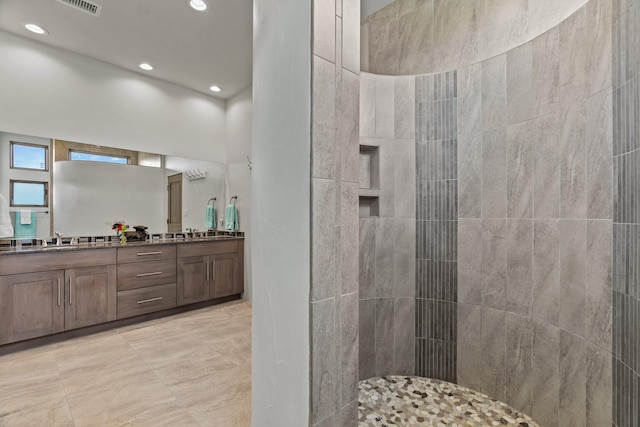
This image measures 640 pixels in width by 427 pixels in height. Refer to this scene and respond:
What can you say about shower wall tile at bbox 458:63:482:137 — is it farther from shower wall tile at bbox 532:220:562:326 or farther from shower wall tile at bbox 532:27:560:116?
shower wall tile at bbox 532:220:562:326

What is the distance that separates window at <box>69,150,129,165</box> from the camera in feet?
10.4

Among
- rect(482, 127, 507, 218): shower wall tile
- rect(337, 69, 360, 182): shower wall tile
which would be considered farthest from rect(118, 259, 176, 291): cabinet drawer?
rect(482, 127, 507, 218): shower wall tile

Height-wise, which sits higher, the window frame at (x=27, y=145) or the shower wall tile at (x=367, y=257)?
the window frame at (x=27, y=145)

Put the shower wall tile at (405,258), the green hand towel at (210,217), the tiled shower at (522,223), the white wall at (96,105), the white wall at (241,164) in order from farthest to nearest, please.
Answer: the green hand towel at (210,217) < the white wall at (241,164) < the white wall at (96,105) < the shower wall tile at (405,258) < the tiled shower at (522,223)

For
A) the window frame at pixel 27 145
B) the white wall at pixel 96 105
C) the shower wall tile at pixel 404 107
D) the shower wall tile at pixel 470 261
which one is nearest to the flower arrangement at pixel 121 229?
the window frame at pixel 27 145

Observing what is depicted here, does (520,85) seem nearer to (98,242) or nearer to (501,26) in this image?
(501,26)

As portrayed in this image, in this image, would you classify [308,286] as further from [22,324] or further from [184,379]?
[22,324]

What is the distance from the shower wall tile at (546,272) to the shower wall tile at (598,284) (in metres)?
0.18

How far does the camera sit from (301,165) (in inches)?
40.7

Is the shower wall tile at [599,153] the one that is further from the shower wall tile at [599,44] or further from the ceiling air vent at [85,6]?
the ceiling air vent at [85,6]

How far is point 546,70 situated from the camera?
165 centimetres

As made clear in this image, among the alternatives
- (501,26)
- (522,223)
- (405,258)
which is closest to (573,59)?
(501,26)

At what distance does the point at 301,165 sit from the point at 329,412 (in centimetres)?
89

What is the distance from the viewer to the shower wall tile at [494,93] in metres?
1.85
